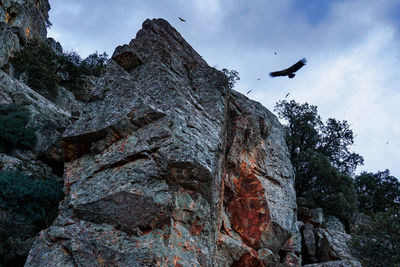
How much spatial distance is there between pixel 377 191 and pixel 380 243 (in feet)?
57.5

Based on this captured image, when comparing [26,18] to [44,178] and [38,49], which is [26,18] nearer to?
[38,49]

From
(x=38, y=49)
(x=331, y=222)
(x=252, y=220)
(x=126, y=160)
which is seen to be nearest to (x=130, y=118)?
(x=126, y=160)

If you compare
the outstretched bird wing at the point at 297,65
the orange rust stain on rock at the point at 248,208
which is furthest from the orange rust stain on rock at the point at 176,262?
the outstretched bird wing at the point at 297,65

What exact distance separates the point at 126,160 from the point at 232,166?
7.22m

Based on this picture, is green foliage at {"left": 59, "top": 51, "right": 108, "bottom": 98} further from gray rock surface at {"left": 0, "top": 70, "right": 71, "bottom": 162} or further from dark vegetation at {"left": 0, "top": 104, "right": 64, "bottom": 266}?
dark vegetation at {"left": 0, "top": 104, "right": 64, "bottom": 266}

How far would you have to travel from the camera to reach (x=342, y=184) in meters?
24.8

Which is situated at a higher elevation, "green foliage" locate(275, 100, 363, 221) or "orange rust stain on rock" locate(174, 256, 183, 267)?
"green foliage" locate(275, 100, 363, 221)

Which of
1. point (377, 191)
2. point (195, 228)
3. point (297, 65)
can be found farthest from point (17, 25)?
point (377, 191)

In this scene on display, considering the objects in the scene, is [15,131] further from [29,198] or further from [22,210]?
[22,210]

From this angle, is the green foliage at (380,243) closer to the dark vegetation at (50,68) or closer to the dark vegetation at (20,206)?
the dark vegetation at (20,206)

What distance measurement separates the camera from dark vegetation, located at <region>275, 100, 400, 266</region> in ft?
56.9

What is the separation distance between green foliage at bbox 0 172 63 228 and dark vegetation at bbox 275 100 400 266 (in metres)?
16.2

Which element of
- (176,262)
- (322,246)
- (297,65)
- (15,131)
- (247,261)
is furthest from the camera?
(322,246)

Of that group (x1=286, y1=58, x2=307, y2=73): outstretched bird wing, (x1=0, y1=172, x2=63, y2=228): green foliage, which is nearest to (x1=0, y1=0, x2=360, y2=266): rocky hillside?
(x1=0, y1=172, x2=63, y2=228): green foliage
